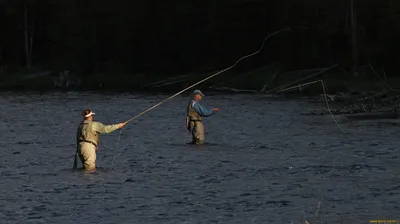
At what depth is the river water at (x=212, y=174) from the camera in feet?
55.4

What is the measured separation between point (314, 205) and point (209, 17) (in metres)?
60.8

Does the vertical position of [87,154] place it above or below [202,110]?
below

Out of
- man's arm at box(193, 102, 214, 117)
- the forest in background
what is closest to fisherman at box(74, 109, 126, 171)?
man's arm at box(193, 102, 214, 117)

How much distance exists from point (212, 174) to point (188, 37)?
57.4 meters

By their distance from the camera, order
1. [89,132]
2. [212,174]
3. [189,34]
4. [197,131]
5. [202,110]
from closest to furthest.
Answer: [89,132]
[212,174]
[202,110]
[197,131]
[189,34]

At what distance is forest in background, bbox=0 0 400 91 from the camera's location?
62.4 m

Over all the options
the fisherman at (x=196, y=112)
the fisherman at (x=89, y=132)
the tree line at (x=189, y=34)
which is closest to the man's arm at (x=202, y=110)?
the fisherman at (x=196, y=112)

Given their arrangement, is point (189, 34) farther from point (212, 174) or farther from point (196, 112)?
point (212, 174)

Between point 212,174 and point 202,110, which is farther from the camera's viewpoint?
point 202,110

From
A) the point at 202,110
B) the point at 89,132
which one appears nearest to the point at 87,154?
the point at 89,132

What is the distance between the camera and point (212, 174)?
21.7 m

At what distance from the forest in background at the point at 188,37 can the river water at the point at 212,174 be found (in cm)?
2442

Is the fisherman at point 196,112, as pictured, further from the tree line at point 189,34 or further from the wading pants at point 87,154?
the tree line at point 189,34

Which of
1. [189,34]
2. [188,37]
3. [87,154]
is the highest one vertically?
[189,34]
